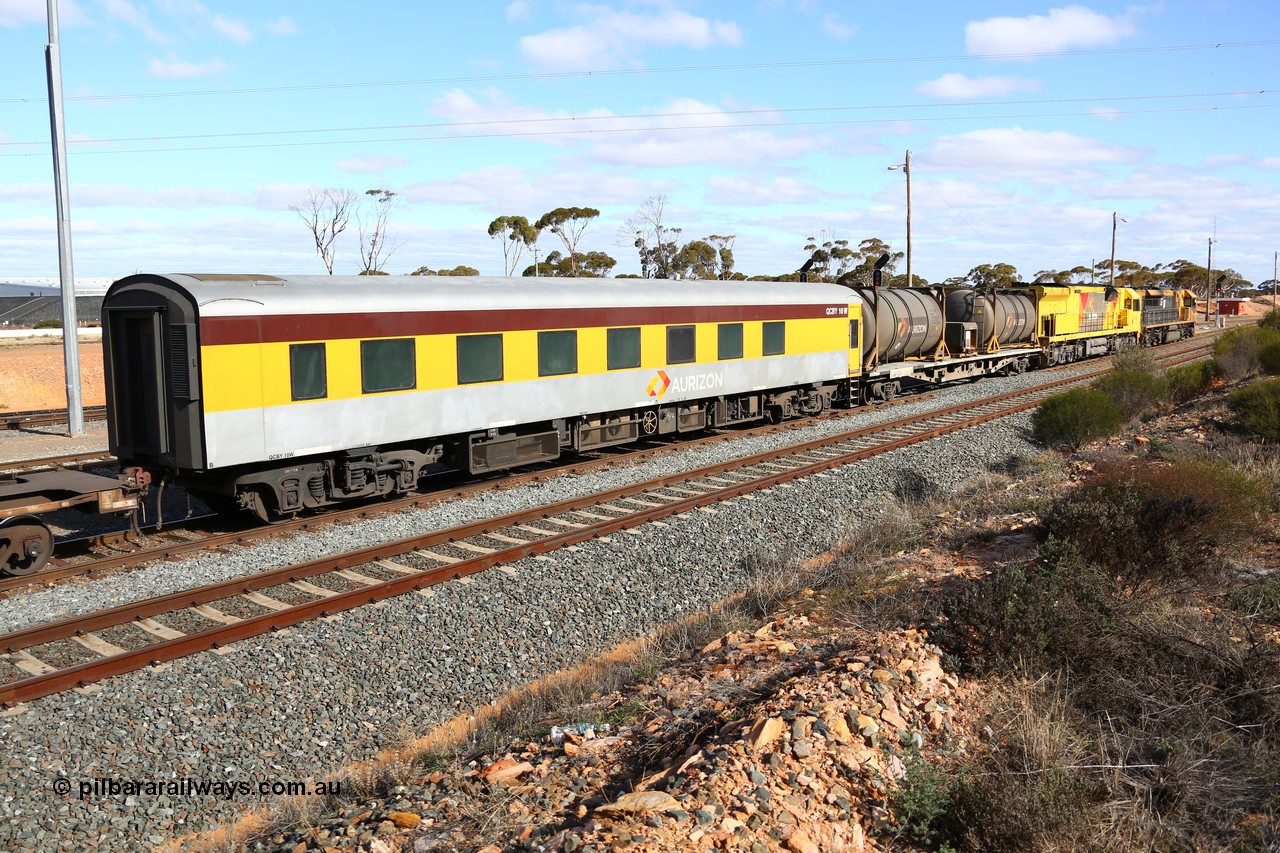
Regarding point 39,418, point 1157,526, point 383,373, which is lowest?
point 39,418

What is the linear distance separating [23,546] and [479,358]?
Answer: 620 centimetres

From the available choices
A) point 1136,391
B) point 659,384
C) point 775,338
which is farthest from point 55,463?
point 1136,391

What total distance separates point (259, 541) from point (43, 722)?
15.7ft

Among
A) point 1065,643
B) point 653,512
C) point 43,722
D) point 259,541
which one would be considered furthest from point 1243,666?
point 259,541

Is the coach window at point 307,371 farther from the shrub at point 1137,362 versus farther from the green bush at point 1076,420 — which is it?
the shrub at point 1137,362

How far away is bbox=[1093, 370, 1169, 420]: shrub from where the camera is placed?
22.2 m

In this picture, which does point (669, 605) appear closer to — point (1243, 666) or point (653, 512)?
point (653, 512)

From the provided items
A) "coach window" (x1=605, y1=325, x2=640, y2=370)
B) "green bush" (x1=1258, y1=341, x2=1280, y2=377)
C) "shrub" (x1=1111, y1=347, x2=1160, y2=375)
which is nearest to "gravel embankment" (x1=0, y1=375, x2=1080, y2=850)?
"coach window" (x1=605, y1=325, x2=640, y2=370)

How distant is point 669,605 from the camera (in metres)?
9.84

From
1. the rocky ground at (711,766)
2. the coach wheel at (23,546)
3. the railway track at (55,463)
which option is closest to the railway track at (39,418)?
the railway track at (55,463)

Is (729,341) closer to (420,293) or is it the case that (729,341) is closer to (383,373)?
(420,293)

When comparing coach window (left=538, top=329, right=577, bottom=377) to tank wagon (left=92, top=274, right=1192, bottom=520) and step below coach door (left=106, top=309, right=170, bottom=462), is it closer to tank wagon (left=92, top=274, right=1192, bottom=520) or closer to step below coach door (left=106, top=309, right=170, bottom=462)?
→ tank wagon (left=92, top=274, right=1192, bottom=520)

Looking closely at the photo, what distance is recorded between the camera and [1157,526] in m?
8.57

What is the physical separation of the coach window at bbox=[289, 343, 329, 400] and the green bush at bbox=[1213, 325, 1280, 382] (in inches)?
934
